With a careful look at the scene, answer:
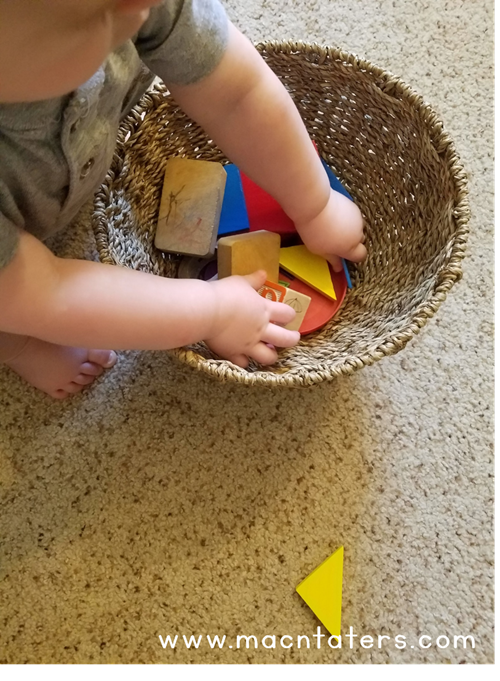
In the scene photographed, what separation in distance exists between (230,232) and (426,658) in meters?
0.58

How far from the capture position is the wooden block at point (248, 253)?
2.27 ft

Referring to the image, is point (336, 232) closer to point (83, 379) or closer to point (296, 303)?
point (296, 303)

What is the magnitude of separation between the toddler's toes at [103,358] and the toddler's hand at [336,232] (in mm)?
286

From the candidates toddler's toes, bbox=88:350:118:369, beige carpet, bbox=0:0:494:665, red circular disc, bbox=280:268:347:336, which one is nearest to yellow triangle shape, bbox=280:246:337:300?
red circular disc, bbox=280:268:347:336

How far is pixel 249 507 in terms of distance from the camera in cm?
74

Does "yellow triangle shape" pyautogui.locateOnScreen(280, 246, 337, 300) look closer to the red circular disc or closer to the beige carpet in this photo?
the red circular disc

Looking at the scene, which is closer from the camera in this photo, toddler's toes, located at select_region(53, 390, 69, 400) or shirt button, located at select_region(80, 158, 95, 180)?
shirt button, located at select_region(80, 158, 95, 180)

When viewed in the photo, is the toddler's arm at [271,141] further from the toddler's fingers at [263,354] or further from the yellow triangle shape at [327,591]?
the yellow triangle shape at [327,591]

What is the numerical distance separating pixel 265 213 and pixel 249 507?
377 mm

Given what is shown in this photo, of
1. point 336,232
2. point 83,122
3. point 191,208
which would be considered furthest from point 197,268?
point 83,122

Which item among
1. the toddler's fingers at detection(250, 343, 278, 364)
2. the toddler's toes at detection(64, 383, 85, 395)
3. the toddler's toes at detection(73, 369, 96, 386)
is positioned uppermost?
the toddler's fingers at detection(250, 343, 278, 364)

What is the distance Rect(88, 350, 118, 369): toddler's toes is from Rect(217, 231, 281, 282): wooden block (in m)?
0.18

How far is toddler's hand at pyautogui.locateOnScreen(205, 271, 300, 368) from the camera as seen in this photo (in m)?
0.62

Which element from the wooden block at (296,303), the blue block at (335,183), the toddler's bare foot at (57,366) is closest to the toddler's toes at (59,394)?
the toddler's bare foot at (57,366)
